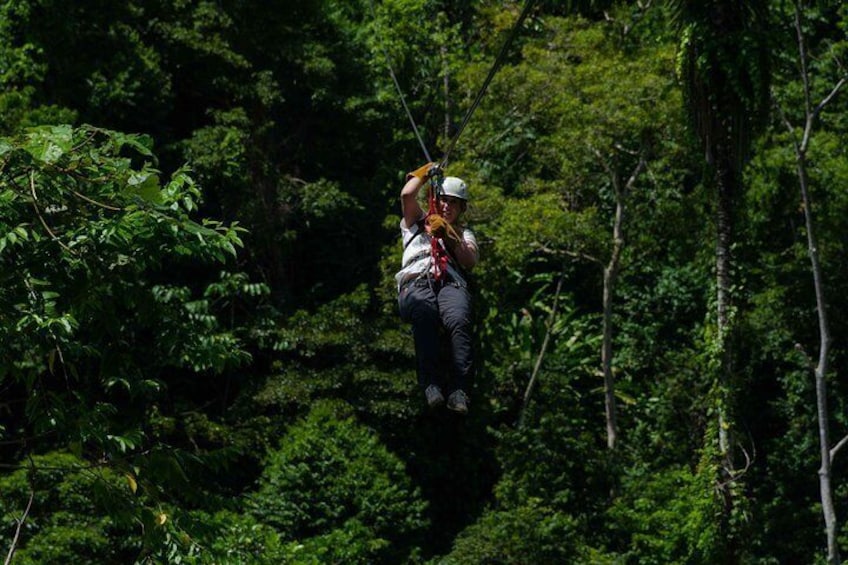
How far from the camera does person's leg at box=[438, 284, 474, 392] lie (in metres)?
6.64

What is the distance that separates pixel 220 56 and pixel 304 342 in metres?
3.25

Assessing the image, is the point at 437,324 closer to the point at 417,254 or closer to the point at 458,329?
the point at 458,329

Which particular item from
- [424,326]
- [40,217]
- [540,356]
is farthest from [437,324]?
[540,356]

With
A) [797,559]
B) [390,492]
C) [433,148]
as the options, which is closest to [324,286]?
[433,148]

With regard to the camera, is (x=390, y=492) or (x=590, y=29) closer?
(x=390, y=492)

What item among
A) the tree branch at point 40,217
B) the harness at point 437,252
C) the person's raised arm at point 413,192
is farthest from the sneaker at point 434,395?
the tree branch at point 40,217

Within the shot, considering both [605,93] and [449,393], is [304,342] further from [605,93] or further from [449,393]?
[449,393]

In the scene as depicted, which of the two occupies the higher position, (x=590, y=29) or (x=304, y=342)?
(x=590, y=29)

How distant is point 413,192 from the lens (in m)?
6.70

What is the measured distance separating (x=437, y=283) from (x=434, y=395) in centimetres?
60

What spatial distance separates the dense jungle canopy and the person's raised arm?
553 cm

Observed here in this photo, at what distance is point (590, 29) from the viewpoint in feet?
51.3

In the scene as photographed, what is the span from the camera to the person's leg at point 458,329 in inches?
261

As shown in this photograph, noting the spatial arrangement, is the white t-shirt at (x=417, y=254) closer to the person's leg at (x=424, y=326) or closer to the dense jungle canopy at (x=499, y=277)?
the person's leg at (x=424, y=326)
